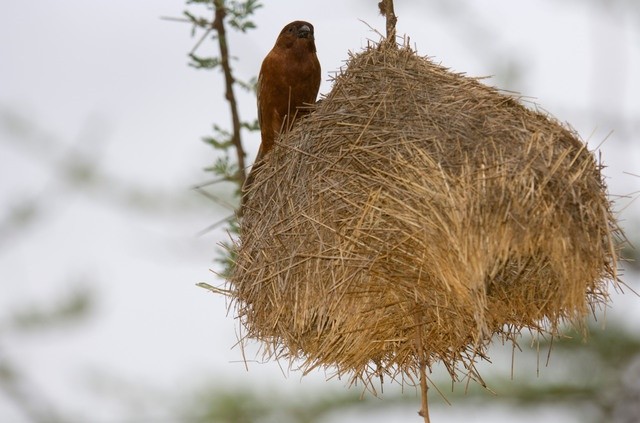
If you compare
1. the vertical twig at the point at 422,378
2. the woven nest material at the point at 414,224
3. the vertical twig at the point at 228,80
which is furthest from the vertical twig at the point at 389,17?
the vertical twig at the point at 422,378

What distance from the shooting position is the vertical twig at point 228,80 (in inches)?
168

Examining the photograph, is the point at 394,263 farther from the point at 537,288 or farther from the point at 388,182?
the point at 537,288

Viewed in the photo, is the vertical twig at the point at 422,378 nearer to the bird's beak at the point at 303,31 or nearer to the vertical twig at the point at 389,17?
the vertical twig at the point at 389,17

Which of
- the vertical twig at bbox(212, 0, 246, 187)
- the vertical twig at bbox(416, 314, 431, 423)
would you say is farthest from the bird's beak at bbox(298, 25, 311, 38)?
the vertical twig at bbox(416, 314, 431, 423)

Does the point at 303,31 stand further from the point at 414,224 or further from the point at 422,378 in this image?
the point at 422,378

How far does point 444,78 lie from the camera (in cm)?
376

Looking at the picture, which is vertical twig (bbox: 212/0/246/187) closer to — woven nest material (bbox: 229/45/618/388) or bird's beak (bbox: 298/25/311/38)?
bird's beak (bbox: 298/25/311/38)

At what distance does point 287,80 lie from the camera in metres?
4.40

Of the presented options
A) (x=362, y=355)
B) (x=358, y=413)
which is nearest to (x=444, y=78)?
(x=362, y=355)

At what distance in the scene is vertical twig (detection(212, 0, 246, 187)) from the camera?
4.26 metres

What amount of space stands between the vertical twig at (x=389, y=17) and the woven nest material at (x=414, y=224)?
89mm

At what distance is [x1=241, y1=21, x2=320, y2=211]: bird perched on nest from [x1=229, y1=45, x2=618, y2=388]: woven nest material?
19.0 inches

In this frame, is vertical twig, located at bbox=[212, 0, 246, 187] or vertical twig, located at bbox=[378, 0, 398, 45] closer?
vertical twig, located at bbox=[378, 0, 398, 45]

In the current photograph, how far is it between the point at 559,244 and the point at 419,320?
1.85 feet
